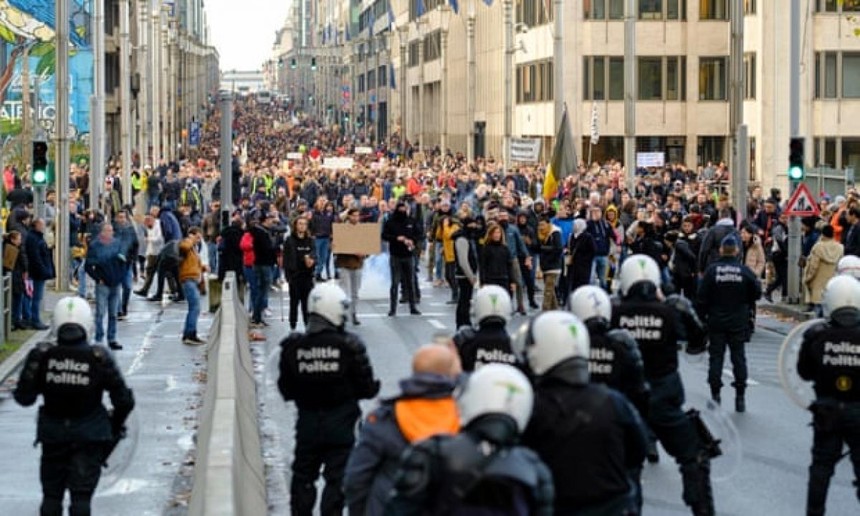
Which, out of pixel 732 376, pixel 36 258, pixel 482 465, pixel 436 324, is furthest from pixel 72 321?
pixel 436 324

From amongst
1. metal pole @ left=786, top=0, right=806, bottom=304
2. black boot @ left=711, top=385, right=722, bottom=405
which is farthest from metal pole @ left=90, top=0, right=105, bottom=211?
black boot @ left=711, top=385, right=722, bottom=405

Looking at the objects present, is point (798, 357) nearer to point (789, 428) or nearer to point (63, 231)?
point (789, 428)

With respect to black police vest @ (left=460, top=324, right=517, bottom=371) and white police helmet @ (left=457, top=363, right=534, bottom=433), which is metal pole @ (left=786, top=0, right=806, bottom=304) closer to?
black police vest @ (left=460, top=324, right=517, bottom=371)

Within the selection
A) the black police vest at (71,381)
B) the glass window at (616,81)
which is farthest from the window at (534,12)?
the black police vest at (71,381)

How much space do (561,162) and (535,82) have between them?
114 feet

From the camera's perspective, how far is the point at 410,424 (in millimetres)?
8047

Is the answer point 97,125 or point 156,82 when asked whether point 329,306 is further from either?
point 156,82

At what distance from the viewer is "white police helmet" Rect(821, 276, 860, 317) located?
11.6 meters

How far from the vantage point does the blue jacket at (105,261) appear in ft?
80.3

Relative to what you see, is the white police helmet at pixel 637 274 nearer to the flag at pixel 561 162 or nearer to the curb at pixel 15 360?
the curb at pixel 15 360

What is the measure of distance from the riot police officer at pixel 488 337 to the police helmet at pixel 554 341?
11.5ft

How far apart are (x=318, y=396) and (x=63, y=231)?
23595mm

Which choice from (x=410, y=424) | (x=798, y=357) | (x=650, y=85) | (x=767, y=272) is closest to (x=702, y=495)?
(x=798, y=357)

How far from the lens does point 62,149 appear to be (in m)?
34.6
